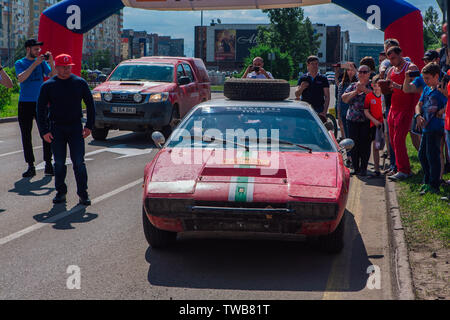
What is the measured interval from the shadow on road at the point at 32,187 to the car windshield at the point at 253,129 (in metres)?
2.91

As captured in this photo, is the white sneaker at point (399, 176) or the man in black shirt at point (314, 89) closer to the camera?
the white sneaker at point (399, 176)

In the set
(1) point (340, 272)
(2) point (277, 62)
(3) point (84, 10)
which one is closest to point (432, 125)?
(1) point (340, 272)

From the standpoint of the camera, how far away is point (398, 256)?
540 centimetres

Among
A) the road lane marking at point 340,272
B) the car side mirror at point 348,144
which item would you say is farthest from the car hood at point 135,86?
the car side mirror at point 348,144

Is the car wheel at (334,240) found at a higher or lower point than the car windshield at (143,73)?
lower

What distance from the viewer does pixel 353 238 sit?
20.6ft

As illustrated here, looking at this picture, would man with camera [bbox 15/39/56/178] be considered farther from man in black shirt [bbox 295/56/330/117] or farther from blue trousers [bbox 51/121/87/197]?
man in black shirt [bbox 295/56/330/117]

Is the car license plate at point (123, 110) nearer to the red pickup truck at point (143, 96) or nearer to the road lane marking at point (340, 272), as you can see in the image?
the red pickup truck at point (143, 96)

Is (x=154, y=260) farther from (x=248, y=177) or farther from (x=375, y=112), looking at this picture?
(x=375, y=112)

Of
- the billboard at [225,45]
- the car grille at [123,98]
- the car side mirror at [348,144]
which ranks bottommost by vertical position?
the car side mirror at [348,144]

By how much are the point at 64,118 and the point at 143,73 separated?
27.0 feet

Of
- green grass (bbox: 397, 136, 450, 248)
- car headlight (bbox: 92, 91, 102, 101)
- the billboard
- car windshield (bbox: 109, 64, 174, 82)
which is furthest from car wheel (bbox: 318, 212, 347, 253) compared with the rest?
the billboard

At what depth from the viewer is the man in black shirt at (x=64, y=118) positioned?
24.8 ft
